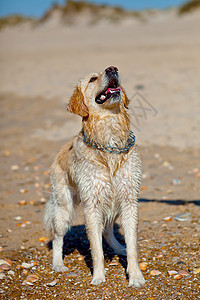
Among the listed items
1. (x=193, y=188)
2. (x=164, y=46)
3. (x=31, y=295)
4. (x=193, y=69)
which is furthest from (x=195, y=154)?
(x=164, y=46)

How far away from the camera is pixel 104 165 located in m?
3.96

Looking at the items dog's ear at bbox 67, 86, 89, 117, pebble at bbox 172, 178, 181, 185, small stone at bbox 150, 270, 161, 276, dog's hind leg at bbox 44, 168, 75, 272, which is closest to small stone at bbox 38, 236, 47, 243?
dog's hind leg at bbox 44, 168, 75, 272

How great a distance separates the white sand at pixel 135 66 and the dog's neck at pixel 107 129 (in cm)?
58

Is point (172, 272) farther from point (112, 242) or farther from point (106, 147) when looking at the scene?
point (106, 147)

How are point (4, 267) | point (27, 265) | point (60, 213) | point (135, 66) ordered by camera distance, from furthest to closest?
point (135, 66)
point (60, 213)
point (27, 265)
point (4, 267)

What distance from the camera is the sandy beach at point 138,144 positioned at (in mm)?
4031

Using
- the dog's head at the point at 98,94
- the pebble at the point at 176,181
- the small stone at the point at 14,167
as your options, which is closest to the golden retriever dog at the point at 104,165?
the dog's head at the point at 98,94

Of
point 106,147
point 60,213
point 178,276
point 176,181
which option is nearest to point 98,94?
point 106,147

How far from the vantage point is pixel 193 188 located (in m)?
6.63

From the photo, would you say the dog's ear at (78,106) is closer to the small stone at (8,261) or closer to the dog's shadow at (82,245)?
the dog's shadow at (82,245)

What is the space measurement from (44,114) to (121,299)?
31.8ft

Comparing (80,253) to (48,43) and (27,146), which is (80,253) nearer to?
(27,146)

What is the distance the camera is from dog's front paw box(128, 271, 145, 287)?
12.3 feet

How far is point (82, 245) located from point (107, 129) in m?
1.83
